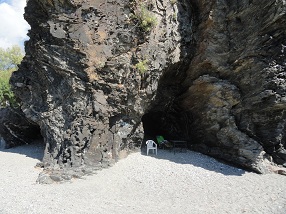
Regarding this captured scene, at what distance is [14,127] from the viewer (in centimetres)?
1970

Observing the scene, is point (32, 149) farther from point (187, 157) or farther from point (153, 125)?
point (187, 157)

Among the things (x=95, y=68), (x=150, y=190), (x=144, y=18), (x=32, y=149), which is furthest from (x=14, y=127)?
(x=150, y=190)

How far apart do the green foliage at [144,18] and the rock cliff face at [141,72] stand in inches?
2.3

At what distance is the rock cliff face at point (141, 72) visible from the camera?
12898 mm

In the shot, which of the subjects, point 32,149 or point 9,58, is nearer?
point 32,149

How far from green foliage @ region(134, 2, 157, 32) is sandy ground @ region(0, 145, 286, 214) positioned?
813cm

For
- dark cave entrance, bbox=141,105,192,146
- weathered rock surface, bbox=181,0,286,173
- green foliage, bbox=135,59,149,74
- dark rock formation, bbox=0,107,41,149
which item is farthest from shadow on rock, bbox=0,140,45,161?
weathered rock surface, bbox=181,0,286,173

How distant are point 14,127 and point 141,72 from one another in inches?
511

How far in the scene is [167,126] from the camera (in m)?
19.5

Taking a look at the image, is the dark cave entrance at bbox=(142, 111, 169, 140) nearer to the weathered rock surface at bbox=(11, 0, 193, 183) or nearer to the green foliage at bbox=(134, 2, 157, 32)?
the weathered rock surface at bbox=(11, 0, 193, 183)

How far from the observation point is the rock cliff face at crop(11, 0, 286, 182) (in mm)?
12898

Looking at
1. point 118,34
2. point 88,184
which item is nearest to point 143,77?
point 118,34

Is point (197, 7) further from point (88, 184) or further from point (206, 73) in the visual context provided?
point (88, 184)

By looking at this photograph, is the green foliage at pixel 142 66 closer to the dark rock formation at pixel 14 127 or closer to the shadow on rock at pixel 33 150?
the shadow on rock at pixel 33 150
